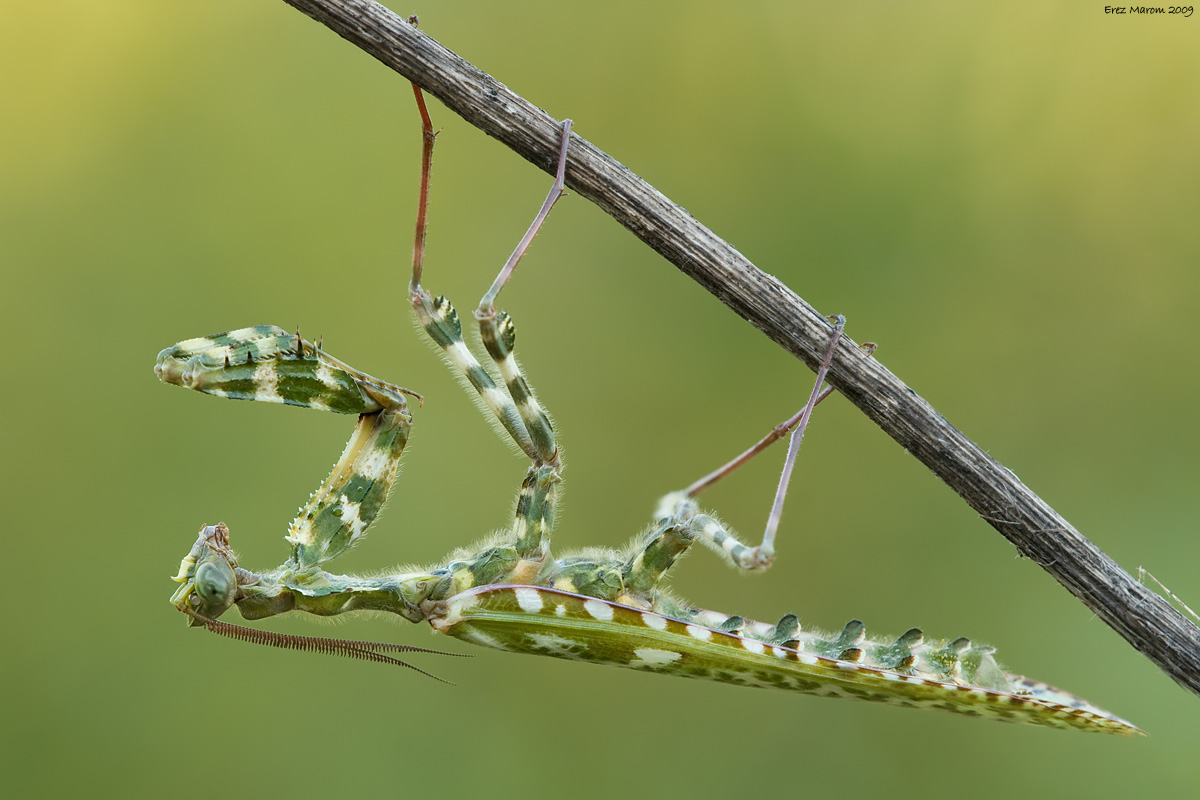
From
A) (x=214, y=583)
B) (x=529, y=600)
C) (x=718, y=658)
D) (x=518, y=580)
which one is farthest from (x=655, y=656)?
(x=214, y=583)

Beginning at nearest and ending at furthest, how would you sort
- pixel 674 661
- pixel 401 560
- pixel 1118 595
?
pixel 1118 595, pixel 674 661, pixel 401 560

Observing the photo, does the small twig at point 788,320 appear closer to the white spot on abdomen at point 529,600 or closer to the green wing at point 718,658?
the green wing at point 718,658

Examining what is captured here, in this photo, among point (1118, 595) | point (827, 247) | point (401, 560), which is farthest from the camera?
point (827, 247)

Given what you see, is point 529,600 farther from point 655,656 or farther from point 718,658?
point 718,658

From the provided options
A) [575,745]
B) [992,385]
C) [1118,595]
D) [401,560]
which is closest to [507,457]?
[401,560]

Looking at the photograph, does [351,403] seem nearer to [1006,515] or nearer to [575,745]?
[1006,515]

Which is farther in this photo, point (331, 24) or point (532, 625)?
point (532, 625)

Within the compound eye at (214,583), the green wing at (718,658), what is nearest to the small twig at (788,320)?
the green wing at (718,658)
